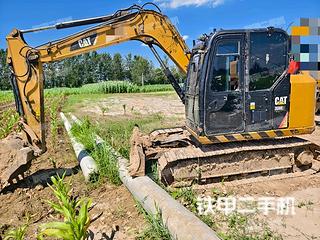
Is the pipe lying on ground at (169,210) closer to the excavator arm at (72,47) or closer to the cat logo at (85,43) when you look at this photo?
the excavator arm at (72,47)

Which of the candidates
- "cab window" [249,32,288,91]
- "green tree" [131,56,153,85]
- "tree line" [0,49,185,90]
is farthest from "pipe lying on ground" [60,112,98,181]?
"green tree" [131,56,153,85]

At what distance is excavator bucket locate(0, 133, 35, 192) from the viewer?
5805 millimetres

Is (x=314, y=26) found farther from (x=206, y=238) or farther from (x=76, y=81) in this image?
(x=76, y=81)

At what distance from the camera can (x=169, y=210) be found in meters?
3.94

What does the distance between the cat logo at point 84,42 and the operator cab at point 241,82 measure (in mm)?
2040

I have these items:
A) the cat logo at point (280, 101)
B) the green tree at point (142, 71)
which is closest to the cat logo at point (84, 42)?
the cat logo at point (280, 101)

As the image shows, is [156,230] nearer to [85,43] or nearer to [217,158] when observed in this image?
[217,158]

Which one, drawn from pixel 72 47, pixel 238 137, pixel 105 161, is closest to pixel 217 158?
pixel 238 137

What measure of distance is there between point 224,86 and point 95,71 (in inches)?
3508

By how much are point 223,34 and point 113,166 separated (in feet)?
9.84

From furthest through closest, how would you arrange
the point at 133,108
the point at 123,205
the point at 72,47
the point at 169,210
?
the point at 133,108, the point at 72,47, the point at 123,205, the point at 169,210

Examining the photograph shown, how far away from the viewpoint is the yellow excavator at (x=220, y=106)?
567 centimetres

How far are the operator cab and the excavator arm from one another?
43.2 inches

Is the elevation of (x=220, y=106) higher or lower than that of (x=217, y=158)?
higher
